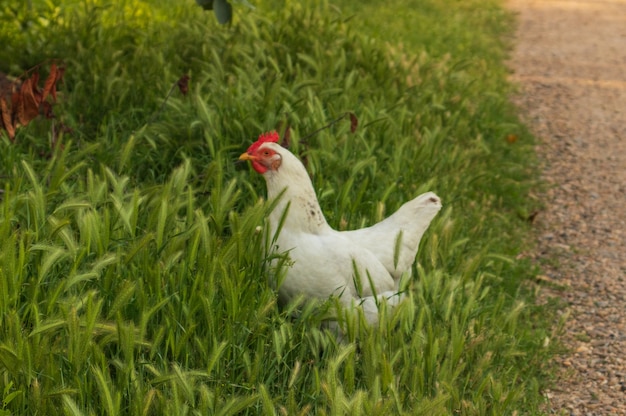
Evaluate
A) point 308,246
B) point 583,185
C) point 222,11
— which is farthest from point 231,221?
point 583,185

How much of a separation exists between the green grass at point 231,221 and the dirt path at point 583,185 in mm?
180

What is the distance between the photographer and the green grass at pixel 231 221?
2768mm

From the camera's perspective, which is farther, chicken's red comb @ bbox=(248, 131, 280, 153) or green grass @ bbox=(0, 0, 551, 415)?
chicken's red comb @ bbox=(248, 131, 280, 153)

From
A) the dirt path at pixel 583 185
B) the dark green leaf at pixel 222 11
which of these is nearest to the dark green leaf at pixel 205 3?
the dark green leaf at pixel 222 11

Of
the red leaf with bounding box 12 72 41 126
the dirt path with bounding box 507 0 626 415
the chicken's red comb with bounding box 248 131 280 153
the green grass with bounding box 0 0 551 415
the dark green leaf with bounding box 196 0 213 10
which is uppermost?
the dark green leaf with bounding box 196 0 213 10

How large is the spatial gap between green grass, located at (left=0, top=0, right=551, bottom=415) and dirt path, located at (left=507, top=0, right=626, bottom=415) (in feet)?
0.59

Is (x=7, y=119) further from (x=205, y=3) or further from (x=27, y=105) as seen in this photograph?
(x=205, y=3)

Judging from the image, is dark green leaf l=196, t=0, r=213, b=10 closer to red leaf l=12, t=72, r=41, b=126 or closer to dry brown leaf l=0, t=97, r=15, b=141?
red leaf l=12, t=72, r=41, b=126

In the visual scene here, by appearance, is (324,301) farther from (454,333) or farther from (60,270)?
(60,270)

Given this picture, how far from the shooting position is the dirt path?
13.4 feet

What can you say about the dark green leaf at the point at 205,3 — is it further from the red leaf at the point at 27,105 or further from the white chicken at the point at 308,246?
the white chicken at the point at 308,246

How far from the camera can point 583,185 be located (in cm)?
639

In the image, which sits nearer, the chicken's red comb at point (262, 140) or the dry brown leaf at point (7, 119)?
the chicken's red comb at point (262, 140)

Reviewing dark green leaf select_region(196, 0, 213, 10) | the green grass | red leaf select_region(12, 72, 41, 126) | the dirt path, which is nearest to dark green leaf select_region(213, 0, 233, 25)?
dark green leaf select_region(196, 0, 213, 10)
